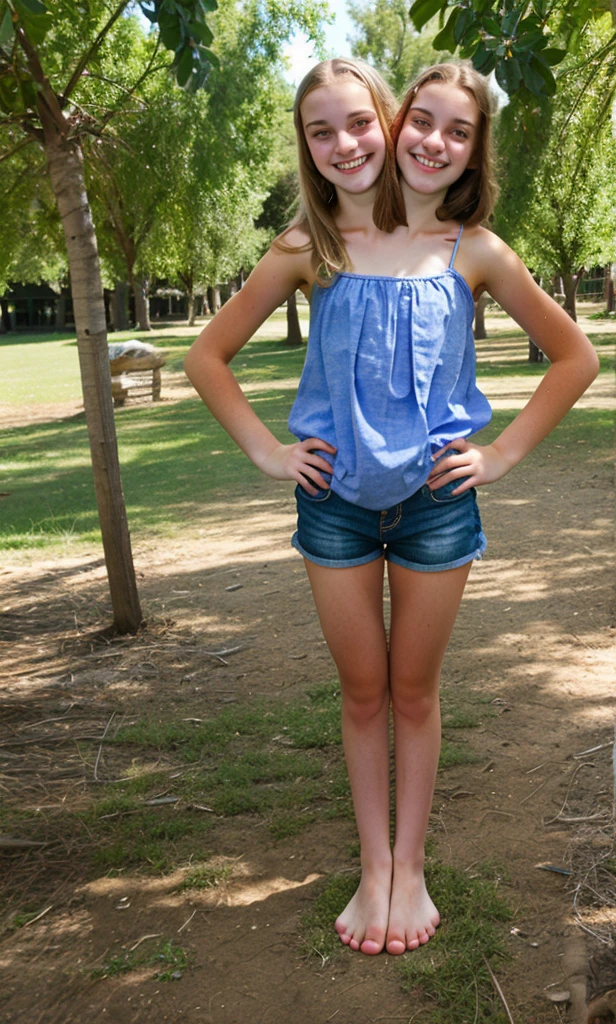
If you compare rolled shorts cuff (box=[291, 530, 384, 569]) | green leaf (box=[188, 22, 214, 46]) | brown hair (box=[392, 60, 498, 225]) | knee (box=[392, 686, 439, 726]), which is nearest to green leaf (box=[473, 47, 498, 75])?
brown hair (box=[392, 60, 498, 225])

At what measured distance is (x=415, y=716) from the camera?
98.3 inches

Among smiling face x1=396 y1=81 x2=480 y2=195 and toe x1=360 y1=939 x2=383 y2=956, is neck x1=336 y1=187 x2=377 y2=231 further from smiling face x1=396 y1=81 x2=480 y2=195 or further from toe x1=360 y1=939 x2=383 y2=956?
toe x1=360 y1=939 x2=383 y2=956

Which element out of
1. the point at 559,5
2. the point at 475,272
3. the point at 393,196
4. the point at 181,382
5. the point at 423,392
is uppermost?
the point at 559,5

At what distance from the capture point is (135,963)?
2518 millimetres

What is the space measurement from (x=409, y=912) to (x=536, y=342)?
1.44 meters

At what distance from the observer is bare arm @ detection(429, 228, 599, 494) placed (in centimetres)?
231

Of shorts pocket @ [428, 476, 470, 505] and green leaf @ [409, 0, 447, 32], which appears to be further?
green leaf @ [409, 0, 447, 32]

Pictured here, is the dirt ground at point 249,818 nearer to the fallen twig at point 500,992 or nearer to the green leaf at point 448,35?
the fallen twig at point 500,992

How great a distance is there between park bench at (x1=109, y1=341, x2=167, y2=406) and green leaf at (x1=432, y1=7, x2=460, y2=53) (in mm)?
14226

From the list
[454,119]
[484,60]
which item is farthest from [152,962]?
[484,60]

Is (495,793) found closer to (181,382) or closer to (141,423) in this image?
(141,423)

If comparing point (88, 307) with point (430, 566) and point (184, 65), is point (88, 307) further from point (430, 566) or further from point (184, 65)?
point (430, 566)

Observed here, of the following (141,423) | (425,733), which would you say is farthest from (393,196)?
(141,423)

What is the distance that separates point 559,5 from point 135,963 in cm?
354
